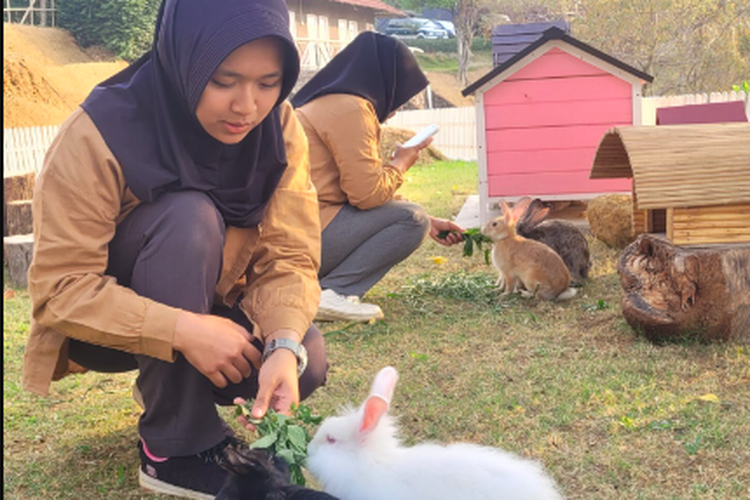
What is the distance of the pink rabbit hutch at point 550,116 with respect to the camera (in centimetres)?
719

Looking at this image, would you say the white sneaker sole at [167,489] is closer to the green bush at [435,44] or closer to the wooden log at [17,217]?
the wooden log at [17,217]

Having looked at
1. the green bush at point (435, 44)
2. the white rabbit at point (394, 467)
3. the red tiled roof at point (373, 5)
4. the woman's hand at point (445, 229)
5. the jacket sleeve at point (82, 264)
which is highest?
the red tiled roof at point (373, 5)

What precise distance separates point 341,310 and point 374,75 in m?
1.33

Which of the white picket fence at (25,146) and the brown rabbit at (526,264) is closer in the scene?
the brown rabbit at (526,264)

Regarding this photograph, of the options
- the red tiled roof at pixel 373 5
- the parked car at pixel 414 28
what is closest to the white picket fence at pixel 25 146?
the red tiled roof at pixel 373 5

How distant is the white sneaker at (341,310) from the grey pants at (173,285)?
2.02m

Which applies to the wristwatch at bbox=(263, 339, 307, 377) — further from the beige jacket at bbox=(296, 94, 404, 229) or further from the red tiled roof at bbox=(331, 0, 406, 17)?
the red tiled roof at bbox=(331, 0, 406, 17)

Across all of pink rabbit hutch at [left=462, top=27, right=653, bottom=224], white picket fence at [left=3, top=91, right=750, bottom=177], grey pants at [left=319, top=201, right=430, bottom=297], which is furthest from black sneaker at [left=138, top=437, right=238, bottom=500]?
white picket fence at [left=3, top=91, right=750, bottom=177]

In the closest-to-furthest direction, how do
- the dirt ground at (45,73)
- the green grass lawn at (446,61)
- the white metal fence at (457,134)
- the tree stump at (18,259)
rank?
1. the tree stump at (18,259)
2. the white metal fence at (457,134)
3. the dirt ground at (45,73)
4. the green grass lawn at (446,61)

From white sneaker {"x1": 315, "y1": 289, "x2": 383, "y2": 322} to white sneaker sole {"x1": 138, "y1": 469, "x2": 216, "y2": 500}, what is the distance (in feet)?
6.70

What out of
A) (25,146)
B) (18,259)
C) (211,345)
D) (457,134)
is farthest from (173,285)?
(457,134)

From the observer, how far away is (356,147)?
4637 millimetres

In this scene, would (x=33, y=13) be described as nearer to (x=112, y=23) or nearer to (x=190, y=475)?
(x=112, y=23)

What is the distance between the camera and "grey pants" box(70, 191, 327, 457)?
2414 mm
